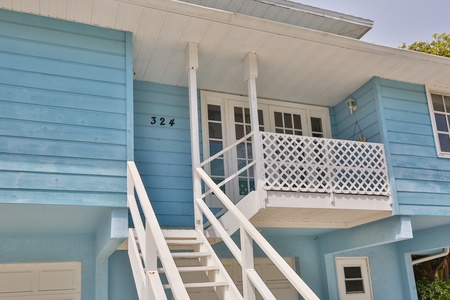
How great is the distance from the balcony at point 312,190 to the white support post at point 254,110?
1 cm

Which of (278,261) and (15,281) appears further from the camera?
(15,281)

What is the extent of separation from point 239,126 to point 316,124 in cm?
151

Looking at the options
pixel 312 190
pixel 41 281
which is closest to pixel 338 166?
pixel 312 190

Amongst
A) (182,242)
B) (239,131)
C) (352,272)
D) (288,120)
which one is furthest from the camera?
(352,272)

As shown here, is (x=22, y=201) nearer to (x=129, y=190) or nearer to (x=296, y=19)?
(x=129, y=190)

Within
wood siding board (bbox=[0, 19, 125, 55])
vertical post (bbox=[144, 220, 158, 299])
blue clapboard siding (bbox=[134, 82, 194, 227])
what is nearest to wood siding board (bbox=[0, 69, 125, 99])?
wood siding board (bbox=[0, 19, 125, 55])

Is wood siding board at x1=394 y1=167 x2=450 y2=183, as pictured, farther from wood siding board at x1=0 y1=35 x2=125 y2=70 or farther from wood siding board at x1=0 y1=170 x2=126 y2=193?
wood siding board at x1=0 y1=35 x2=125 y2=70

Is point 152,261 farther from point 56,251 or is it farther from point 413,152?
point 413,152

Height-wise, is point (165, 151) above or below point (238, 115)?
below

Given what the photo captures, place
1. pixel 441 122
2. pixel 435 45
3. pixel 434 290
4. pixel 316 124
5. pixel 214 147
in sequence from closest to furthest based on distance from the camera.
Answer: pixel 214 147, pixel 441 122, pixel 316 124, pixel 434 290, pixel 435 45

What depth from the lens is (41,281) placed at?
690cm

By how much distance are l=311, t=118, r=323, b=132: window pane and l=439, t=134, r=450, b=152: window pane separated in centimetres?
195

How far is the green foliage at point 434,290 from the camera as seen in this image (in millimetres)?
9500

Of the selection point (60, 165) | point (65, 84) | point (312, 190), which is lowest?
point (312, 190)
